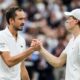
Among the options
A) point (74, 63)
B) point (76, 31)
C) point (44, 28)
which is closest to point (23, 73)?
point (74, 63)

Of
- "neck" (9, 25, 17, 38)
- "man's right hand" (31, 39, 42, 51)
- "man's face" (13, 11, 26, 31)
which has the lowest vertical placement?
"man's right hand" (31, 39, 42, 51)

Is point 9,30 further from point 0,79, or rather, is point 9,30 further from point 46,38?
point 46,38

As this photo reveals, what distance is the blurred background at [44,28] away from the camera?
13898 millimetres

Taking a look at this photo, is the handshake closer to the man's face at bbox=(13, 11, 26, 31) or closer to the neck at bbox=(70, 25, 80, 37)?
the man's face at bbox=(13, 11, 26, 31)

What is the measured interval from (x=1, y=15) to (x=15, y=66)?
642 cm

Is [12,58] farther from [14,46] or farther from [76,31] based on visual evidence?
[76,31]

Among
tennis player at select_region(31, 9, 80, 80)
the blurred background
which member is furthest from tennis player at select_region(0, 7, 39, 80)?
the blurred background

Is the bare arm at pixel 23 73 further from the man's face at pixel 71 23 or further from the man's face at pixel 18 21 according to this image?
the man's face at pixel 71 23

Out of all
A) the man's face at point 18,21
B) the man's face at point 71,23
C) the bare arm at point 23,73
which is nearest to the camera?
the man's face at point 71,23

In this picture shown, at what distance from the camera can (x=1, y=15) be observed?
15594 mm

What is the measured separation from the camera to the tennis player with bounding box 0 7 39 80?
898 cm

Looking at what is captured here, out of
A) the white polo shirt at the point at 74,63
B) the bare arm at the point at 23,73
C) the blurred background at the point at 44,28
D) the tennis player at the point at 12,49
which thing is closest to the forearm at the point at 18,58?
the tennis player at the point at 12,49

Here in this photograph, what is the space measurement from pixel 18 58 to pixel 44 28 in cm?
693

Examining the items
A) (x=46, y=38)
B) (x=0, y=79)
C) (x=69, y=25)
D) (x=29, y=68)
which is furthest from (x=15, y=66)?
(x=46, y=38)
